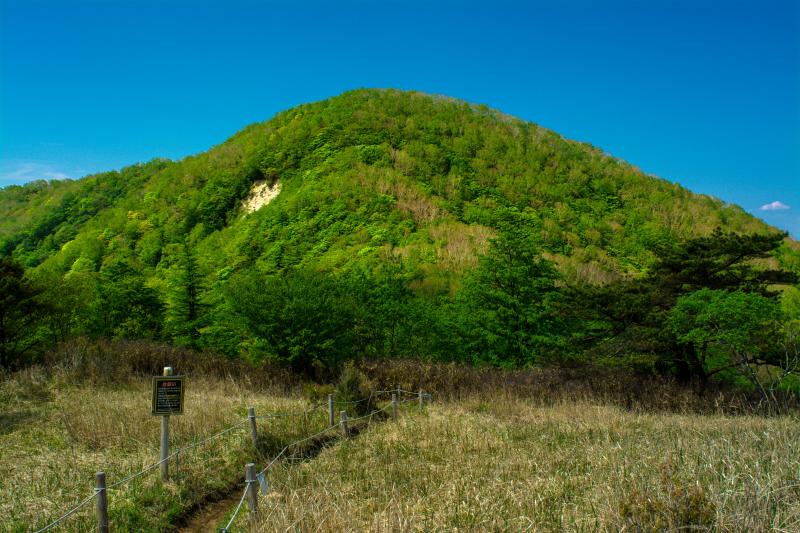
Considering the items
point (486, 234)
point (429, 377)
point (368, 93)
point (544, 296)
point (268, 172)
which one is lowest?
point (429, 377)

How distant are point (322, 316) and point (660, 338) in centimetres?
1200

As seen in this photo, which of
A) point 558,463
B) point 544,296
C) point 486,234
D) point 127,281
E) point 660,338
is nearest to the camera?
point 558,463

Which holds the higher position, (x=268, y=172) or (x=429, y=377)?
(x=268, y=172)

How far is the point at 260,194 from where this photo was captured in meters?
52.4

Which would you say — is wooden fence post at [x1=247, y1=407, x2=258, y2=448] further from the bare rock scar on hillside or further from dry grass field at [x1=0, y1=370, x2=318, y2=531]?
the bare rock scar on hillside

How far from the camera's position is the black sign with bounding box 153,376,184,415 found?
7336mm

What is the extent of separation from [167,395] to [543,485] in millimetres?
5129

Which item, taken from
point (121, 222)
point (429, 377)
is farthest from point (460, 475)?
point (121, 222)

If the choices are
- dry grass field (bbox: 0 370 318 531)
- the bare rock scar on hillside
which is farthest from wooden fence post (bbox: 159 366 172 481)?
the bare rock scar on hillside

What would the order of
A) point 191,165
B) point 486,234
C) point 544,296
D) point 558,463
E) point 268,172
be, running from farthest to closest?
point 191,165 < point 268,172 < point 486,234 < point 544,296 < point 558,463

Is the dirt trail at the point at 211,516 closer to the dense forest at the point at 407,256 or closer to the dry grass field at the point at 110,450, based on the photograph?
the dry grass field at the point at 110,450

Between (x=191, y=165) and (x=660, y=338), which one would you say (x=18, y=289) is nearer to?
(x=660, y=338)

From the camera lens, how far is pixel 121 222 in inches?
2189

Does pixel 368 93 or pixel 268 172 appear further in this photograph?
pixel 368 93
